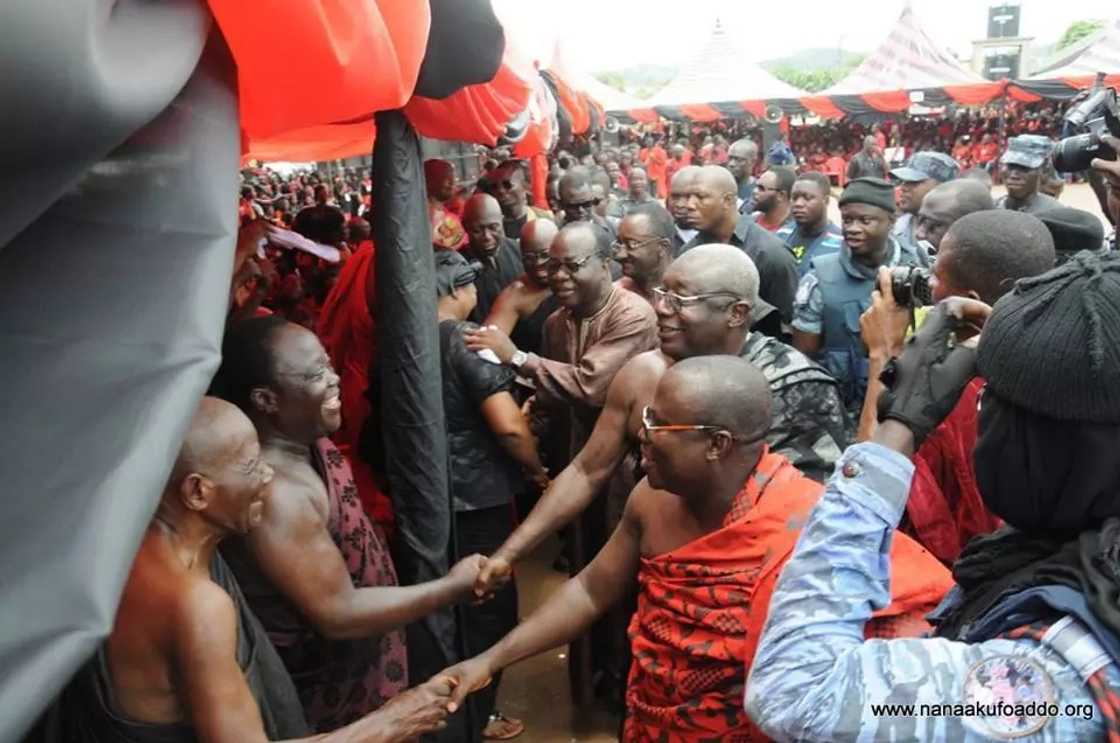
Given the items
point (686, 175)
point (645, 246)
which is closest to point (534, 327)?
point (645, 246)

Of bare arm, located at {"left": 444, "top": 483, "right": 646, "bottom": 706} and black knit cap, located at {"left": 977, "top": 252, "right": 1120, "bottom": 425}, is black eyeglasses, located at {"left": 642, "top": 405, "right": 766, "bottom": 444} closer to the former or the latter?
bare arm, located at {"left": 444, "top": 483, "right": 646, "bottom": 706}

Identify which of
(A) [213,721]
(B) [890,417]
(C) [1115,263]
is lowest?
(A) [213,721]

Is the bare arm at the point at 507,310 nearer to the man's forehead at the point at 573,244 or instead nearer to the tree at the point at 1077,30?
the man's forehead at the point at 573,244

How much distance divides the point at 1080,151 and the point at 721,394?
2.51m

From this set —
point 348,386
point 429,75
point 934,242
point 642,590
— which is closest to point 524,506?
point 348,386

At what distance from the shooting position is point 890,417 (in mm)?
1523

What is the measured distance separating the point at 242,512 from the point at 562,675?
2.76 metres

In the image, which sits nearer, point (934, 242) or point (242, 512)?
point (242, 512)

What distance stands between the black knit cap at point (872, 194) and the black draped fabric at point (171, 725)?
341 cm

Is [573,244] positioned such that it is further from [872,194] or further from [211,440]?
[211,440]

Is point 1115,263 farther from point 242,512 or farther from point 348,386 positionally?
point 348,386

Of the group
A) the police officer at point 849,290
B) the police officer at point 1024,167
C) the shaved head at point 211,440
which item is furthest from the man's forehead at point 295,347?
the police officer at point 1024,167

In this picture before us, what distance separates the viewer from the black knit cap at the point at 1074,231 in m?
3.39

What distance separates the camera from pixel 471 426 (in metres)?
3.54
